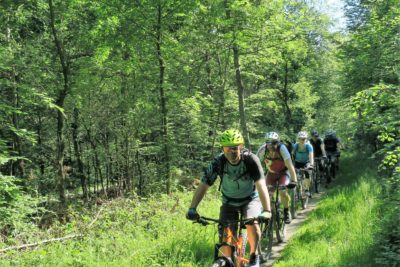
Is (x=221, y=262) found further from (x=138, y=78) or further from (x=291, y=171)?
(x=138, y=78)

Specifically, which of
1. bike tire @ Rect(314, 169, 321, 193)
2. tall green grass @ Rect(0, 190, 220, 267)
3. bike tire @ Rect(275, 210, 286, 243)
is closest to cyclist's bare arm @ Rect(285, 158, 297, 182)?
bike tire @ Rect(275, 210, 286, 243)

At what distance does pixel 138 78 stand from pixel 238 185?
31.6ft

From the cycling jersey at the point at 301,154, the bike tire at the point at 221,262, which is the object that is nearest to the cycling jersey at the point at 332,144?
the cycling jersey at the point at 301,154

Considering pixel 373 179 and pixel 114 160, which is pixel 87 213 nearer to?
pixel 114 160

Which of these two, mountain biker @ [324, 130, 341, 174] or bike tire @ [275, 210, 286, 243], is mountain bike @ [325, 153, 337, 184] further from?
bike tire @ [275, 210, 286, 243]

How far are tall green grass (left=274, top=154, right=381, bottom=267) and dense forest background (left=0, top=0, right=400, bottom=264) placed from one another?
60cm

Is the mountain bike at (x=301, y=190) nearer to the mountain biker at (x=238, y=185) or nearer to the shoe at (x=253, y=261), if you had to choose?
the mountain biker at (x=238, y=185)

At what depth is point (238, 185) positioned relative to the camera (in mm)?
5371

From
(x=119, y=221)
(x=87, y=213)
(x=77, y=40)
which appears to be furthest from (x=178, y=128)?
(x=119, y=221)

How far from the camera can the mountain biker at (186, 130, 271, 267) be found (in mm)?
4949

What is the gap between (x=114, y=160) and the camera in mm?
16391

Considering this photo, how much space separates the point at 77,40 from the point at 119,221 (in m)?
8.96

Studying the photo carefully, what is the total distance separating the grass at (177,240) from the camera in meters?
6.30

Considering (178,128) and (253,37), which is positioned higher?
(253,37)
